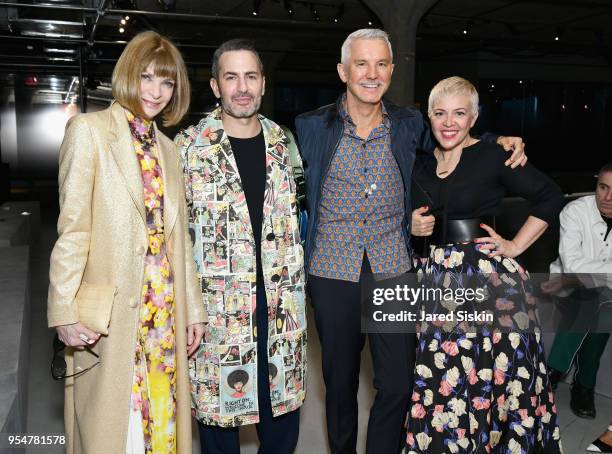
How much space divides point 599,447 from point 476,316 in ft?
3.50

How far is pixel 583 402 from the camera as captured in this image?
3363 millimetres

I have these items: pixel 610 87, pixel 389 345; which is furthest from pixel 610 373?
pixel 610 87

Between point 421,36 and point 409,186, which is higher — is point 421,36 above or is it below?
above

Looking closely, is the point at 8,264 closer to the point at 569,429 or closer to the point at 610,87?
the point at 569,429

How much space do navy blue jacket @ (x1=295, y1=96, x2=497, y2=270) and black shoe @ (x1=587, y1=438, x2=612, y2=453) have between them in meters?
1.34

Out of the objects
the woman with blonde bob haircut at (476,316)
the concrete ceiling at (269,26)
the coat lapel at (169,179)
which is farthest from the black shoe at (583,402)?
the concrete ceiling at (269,26)

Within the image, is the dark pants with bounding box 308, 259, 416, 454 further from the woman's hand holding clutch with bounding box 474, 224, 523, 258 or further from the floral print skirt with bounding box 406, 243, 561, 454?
the woman's hand holding clutch with bounding box 474, 224, 523, 258

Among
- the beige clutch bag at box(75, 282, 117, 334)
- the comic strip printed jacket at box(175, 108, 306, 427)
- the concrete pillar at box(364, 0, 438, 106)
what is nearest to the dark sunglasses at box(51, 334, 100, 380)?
the beige clutch bag at box(75, 282, 117, 334)

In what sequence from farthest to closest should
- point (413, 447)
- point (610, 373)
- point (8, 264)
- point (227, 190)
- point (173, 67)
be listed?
point (8, 264), point (610, 373), point (413, 447), point (227, 190), point (173, 67)

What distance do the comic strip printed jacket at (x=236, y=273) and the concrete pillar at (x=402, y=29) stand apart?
5.45m

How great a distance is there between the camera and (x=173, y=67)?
1.99 m

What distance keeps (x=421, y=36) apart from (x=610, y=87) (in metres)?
10.3

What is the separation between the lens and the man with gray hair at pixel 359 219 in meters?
2.39

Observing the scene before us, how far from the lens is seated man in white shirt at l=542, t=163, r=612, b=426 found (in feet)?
11.1
